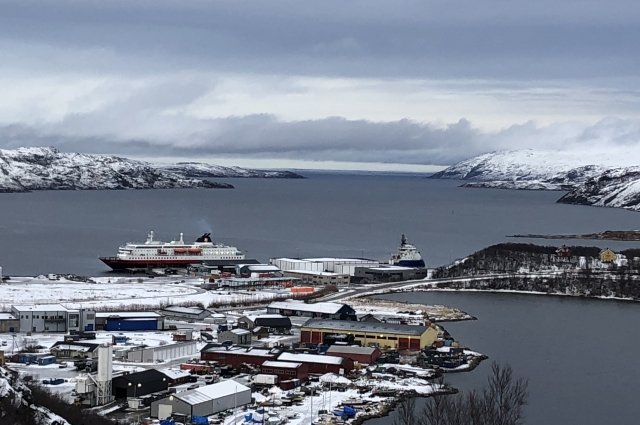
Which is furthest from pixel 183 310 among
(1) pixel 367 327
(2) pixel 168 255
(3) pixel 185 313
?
(2) pixel 168 255

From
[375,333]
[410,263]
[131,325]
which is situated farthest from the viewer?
[410,263]

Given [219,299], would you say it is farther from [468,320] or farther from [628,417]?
[628,417]

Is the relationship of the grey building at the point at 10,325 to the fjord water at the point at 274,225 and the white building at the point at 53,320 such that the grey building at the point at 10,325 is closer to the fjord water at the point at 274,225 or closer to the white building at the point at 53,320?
Answer: the white building at the point at 53,320

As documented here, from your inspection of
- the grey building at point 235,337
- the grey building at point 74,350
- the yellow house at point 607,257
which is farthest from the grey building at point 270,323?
the yellow house at point 607,257

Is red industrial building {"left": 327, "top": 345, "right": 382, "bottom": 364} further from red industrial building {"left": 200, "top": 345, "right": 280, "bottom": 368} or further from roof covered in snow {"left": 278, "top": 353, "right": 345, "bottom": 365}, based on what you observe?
red industrial building {"left": 200, "top": 345, "right": 280, "bottom": 368}

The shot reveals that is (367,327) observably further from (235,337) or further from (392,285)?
(392,285)

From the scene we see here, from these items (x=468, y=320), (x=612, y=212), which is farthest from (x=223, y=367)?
(x=612, y=212)

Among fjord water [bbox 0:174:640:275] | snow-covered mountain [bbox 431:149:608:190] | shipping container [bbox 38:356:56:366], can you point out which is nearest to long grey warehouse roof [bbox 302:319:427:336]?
shipping container [bbox 38:356:56:366]
